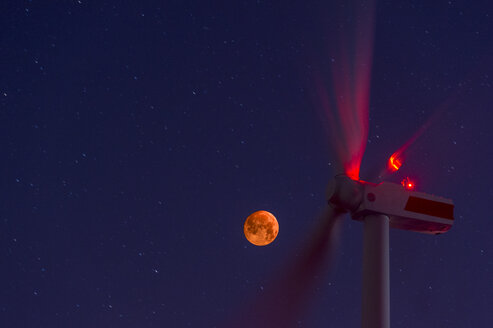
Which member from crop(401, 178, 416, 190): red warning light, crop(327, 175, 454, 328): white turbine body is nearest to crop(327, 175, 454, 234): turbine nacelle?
crop(327, 175, 454, 328): white turbine body

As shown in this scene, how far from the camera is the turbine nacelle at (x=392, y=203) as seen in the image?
1082 cm

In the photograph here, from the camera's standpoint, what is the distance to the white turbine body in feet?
33.7

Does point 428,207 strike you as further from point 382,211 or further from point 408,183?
point 382,211

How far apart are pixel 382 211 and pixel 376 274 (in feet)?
4.70

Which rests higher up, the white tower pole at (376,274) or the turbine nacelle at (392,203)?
the turbine nacelle at (392,203)

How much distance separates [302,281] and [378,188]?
2.52 meters

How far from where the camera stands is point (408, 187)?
1132 centimetres

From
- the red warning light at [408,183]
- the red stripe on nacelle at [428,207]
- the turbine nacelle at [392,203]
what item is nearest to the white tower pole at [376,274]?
the turbine nacelle at [392,203]

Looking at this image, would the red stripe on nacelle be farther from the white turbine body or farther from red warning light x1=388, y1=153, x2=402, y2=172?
red warning light x1=388, y1=153, x2=402, y2=172

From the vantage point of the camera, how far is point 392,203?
10.9 m

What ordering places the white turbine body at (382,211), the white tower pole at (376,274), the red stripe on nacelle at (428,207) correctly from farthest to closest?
the red stripe on nacelle at (428,207), the white turbine body at (382,211), the white tower pole at (376,274)

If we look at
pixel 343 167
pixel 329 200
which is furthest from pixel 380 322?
pixel 343 167

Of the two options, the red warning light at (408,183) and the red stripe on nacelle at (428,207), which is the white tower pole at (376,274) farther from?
the red warning light at (408,183)

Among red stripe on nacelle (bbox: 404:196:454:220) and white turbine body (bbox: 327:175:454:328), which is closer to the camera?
white turbine body (bbox: 327:175:454:328)
